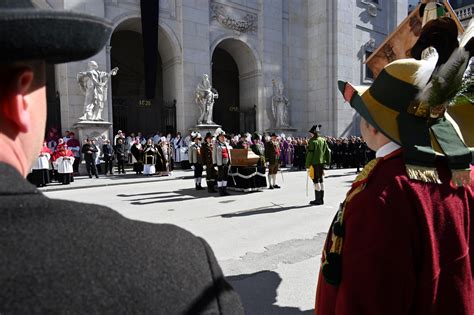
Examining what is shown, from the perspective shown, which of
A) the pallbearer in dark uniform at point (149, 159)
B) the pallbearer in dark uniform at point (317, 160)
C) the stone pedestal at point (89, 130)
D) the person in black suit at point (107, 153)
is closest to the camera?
the pallbearer in dark uniform at point (317, 160)

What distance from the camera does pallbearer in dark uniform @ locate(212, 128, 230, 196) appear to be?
1004cm

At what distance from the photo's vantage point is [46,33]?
2.45 ft

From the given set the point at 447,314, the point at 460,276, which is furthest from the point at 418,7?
the point at 447,314

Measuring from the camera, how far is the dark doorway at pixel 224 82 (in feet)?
85.8

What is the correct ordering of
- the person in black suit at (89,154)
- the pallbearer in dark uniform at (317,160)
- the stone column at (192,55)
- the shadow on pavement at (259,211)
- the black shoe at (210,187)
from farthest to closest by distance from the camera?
the stone column at (192,55), the person in black suit at (89,154), the black shoe at (210,187), the pallbearer in dark uniform at (317,160), the shadow on pavement at (259,211)

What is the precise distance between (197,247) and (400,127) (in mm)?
1258

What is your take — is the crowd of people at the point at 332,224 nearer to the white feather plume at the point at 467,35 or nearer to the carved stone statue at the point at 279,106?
the white feather plume at the point at 467,35

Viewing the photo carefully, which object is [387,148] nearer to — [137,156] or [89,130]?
[137,156]

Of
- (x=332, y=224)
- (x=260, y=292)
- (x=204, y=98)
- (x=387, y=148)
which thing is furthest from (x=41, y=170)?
(x=387, y=148)

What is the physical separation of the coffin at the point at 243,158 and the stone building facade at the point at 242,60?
26.9ft

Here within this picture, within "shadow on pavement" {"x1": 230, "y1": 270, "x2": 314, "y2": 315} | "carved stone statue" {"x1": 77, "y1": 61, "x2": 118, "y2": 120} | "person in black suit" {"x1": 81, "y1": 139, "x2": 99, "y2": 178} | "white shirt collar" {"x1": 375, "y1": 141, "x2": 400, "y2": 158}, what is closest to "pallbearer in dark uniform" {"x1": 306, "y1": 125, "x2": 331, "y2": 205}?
"shadow on pavement" {"x1": 230, "y1": 270, "x2": 314, "y2": 315}

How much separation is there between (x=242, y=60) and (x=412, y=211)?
2272 cm

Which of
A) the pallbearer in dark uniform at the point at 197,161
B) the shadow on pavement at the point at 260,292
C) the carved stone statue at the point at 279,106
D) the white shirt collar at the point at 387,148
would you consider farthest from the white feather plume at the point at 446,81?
the carved stone statue at the point at 279,106

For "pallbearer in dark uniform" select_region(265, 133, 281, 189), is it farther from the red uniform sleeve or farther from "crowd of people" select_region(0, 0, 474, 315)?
the red uniform sleeve
